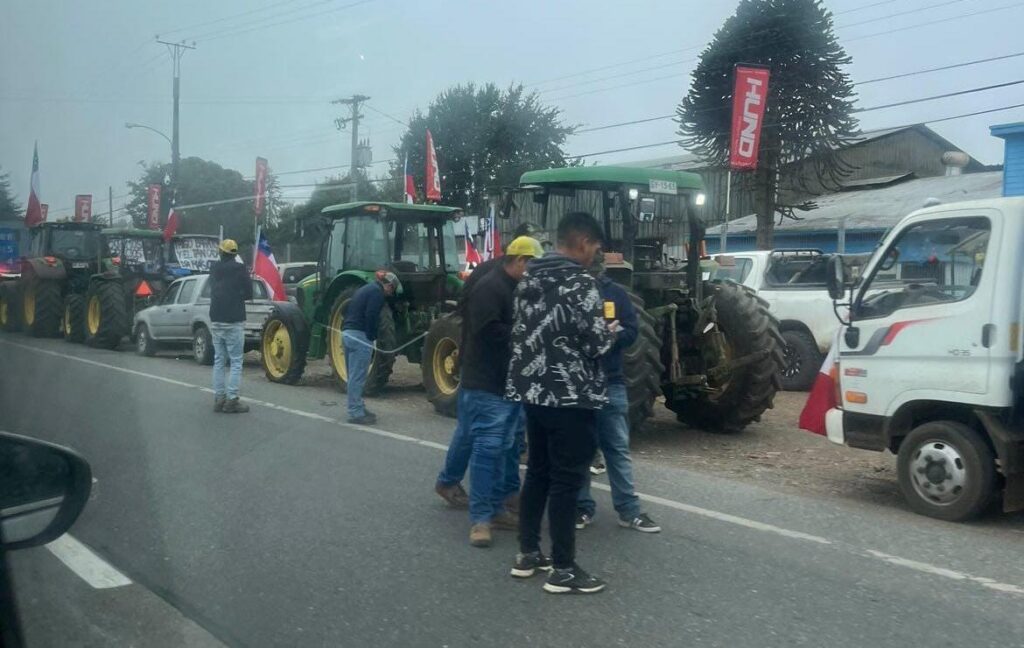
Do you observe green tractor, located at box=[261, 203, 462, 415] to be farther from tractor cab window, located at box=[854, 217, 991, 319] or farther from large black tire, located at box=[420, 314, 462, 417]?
tractor cab window, located at box=[854, 217, 991, 319]

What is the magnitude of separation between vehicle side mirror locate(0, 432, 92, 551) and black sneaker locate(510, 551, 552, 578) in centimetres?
316

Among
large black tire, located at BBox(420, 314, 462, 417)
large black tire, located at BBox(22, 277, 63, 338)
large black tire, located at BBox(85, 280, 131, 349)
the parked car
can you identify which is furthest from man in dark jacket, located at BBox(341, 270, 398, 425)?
large black tire, located at BBox(22, 277, 63, 338)

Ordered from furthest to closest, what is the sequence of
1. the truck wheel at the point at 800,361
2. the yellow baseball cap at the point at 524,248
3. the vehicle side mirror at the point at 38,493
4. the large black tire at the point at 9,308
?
the large black tire at the point at 9,308, the truck wheel at the point at 800,361, the yellow baseball cap at the point at 524,248, the vehicle side mirror at the point at 38,493

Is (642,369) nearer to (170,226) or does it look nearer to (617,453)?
(617,453)

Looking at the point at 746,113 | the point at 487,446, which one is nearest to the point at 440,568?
the point at 487,446

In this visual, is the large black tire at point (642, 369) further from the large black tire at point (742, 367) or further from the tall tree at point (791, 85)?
the tall tree at point (791, 85)

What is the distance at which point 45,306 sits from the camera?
70.8ft

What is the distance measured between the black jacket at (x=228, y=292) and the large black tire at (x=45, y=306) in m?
12.0

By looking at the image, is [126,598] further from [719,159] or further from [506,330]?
[719,159]

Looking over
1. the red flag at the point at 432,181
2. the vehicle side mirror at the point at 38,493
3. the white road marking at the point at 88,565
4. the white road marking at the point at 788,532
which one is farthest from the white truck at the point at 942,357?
the red flag at the point at 432,181

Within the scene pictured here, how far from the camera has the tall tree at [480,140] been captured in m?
34.5

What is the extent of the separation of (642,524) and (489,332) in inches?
61.6

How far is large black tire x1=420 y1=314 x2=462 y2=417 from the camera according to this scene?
1131cm

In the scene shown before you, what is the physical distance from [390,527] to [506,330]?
1502 millimetres
